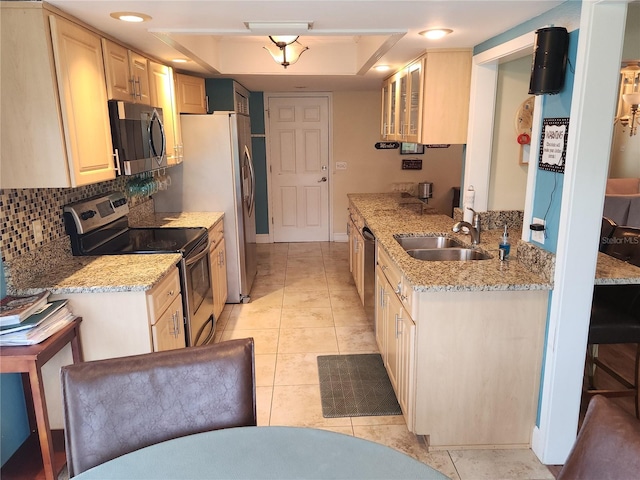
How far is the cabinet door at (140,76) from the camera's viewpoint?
2.86m

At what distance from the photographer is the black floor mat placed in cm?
261

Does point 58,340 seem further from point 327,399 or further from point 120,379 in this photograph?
point 327,399

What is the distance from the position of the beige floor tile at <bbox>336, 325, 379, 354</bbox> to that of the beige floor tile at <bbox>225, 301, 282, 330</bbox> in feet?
1.83

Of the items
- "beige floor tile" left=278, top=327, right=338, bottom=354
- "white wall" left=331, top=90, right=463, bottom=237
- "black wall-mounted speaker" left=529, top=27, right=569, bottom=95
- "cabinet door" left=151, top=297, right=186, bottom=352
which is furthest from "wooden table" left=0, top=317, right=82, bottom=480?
"white wall" left=331, top=90, right=463, bottom=237

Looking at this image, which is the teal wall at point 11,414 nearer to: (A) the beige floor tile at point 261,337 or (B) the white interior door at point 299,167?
(A) the beige floor tile at point 261,337

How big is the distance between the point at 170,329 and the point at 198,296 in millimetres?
554

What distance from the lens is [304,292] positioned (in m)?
4.48

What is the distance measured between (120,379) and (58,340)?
87cm

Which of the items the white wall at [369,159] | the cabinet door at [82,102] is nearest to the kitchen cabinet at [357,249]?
the white wall at [369,159]

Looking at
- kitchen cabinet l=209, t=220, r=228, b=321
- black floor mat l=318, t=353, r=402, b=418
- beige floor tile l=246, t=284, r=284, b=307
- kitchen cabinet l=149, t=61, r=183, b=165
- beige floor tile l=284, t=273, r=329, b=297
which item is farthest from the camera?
beige floor tile l=284, t=273, r=329, b=297

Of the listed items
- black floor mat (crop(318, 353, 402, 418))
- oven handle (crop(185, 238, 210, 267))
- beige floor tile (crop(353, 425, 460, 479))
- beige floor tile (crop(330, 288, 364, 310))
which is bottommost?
beige floor tile (crop(353, 425, 460, 479))

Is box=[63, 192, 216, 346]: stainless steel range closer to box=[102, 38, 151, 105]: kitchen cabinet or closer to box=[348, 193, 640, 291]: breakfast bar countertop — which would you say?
box=[102, 38, 151, 105]: kitchen cabinet

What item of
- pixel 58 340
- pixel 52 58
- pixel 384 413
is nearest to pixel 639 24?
pixel 384 413

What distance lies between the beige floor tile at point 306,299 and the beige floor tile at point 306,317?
9 cm
